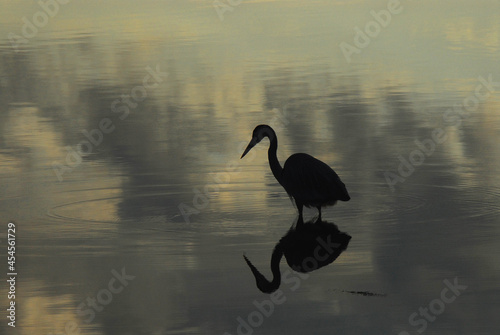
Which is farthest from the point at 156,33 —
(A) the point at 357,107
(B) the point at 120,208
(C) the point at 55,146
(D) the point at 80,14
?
(B) the point at 120,208

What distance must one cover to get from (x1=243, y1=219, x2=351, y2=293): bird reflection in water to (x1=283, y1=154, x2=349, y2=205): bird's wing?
36 centimetres

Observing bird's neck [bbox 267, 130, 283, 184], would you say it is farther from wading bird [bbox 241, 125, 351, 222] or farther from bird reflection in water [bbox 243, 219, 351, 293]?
bird reflection in water [bbox 243, 219, 351, 293]

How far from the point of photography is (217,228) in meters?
14.8

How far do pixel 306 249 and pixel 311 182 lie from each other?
1916 mm

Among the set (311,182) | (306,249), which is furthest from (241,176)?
(306,249)

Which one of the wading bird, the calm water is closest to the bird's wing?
the wading bird

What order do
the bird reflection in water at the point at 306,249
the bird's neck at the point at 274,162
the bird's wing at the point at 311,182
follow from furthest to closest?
the bird's neck at the point at 274,162 → the bird's wing at the point at 311,182 → the bird reflection in water at the point at 306,249

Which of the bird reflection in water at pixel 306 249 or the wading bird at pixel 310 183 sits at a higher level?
the wading bird at pixel 310 183

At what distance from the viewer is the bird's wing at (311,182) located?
15258mm

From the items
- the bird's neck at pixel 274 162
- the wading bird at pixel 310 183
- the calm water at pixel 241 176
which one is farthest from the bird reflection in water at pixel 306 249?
the bird's neck at pixel 274 162

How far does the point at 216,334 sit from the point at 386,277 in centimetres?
243

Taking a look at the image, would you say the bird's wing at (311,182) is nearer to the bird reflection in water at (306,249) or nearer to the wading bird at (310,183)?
the wading bird at (310,183)

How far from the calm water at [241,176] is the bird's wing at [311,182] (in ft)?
1.14

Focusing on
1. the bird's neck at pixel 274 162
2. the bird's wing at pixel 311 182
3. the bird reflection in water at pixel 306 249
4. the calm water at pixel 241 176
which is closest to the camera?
the calm water at pixel 241 176
